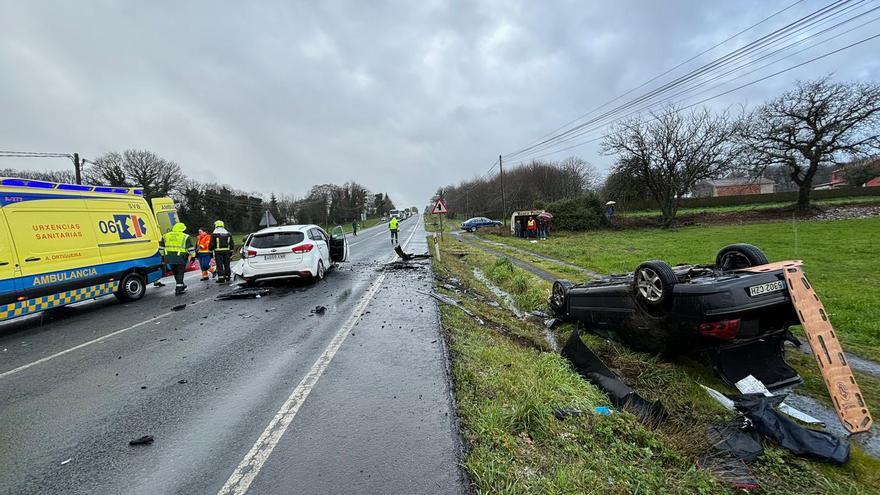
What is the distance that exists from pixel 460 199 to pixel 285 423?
87.9 metres

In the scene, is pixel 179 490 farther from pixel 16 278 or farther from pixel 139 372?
pixel 16 278

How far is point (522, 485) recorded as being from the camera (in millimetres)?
2342

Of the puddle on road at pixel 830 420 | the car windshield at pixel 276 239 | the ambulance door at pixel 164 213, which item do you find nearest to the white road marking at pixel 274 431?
the puddle on road at pixel 830 420

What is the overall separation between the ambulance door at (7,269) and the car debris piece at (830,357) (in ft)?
36.2

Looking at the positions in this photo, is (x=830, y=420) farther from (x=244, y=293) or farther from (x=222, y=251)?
(x=222, y=251)

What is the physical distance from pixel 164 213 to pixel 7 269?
29.0ft

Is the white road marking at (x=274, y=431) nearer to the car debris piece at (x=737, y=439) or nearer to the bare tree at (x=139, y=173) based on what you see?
the car debris piece at (x=737, y=439)

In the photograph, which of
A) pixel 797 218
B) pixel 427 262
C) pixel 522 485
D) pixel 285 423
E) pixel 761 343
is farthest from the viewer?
pixel 797 218

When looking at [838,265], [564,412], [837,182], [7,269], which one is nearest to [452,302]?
[564,412]

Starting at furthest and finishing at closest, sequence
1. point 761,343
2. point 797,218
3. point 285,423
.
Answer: point 797,218
point 761,343
point 285,423

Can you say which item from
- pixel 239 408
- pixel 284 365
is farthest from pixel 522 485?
pixel 284 365

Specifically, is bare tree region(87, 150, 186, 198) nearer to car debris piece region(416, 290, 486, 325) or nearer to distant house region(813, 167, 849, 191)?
car debris piece region(416, 290, 486, 325)

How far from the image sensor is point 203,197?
51.7 m

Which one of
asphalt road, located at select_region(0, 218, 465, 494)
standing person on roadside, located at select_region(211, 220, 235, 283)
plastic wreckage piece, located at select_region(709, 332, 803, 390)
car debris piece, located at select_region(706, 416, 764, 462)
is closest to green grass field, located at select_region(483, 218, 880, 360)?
plastic wreckage piece, located at select_region(709, 332, 803, 390)
